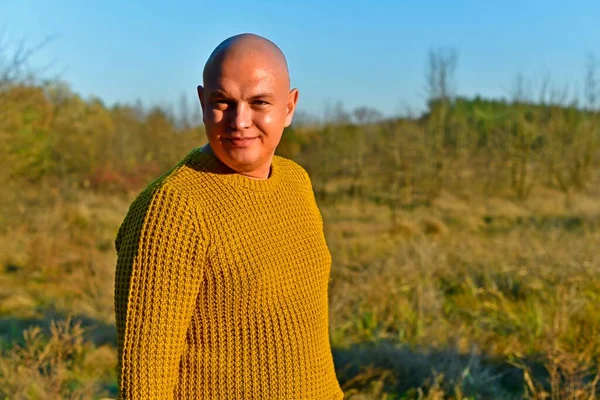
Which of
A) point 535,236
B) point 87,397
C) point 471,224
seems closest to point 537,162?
point 471,224

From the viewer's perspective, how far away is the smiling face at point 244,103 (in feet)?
4.18

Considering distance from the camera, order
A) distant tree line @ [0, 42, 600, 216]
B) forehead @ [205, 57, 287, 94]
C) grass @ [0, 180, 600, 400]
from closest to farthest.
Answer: forehead @ [205, 57, 287, 94] < grass @ [0, 180, 600, 400] < distant tree line @ [0, 42, 600, 216]

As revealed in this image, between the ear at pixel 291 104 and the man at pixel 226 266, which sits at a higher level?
the ear at pixel 291 104

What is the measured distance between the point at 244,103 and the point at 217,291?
0.43 m

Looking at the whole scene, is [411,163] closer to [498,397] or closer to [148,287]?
[498,397]

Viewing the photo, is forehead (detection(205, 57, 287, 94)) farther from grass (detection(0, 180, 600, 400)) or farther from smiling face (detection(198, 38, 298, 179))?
grass (detection(0, 180, 600, 400))

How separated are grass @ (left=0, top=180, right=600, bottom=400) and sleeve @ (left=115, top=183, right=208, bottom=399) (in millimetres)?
2409

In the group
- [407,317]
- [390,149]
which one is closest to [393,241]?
[407,317]

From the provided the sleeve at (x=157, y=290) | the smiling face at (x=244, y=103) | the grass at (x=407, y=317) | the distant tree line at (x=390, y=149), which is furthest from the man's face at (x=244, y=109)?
the distant tree line at (x=390, y=149)

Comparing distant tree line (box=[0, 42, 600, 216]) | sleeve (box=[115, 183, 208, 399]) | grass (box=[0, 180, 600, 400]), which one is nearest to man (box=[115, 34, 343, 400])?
sleeve (box=[115, 183, 208, 399])

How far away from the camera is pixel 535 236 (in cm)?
789

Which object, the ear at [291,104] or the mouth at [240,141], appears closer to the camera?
the mouth at [240,141]

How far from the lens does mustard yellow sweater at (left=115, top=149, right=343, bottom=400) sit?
3.84 feet

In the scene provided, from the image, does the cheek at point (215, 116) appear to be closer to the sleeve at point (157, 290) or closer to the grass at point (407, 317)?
the sleeve at point (157, 290)
